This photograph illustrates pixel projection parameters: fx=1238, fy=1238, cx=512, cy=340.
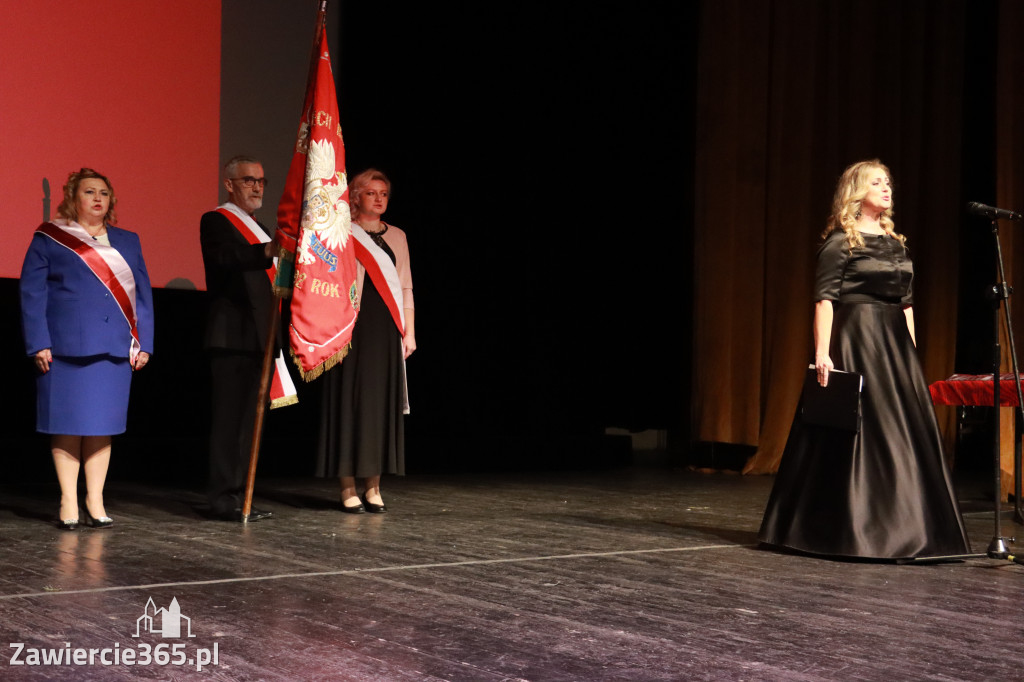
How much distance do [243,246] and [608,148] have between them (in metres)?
3.73

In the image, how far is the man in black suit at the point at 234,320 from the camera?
4195mm

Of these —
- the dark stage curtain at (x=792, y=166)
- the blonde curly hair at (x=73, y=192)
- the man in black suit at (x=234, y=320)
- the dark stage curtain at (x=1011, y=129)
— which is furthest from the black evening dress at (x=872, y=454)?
the dark stage curtain at (x=792, y=166)

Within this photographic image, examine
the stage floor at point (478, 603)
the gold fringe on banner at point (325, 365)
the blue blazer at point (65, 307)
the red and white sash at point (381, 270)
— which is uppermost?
the red and white sash at point (381, 270)

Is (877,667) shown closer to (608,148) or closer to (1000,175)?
(1000,175)

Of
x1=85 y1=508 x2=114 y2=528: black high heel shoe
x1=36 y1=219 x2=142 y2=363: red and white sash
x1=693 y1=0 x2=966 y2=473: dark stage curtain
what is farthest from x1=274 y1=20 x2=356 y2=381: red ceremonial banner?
x1=693 y1=0 x2=966 y2=473: dark stage curtain

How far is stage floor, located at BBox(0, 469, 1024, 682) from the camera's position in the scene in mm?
2125

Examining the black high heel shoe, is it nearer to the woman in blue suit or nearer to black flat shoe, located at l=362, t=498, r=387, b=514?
the woman in blue suit

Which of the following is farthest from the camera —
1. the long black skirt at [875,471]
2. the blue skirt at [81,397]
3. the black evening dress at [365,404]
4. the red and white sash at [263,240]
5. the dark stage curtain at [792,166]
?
the dark stage curtain at [792,166]

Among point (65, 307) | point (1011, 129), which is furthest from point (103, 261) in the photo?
point (1011, 129)

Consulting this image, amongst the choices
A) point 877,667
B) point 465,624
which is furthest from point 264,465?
point 877,667

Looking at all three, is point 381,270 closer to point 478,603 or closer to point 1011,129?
point 478,603

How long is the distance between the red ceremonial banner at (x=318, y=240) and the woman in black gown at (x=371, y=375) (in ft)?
0.67

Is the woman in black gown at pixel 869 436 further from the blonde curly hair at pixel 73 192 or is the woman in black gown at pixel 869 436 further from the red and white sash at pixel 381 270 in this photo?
the blonde curly hair at pixel 73 192

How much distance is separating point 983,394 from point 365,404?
7.39ft
